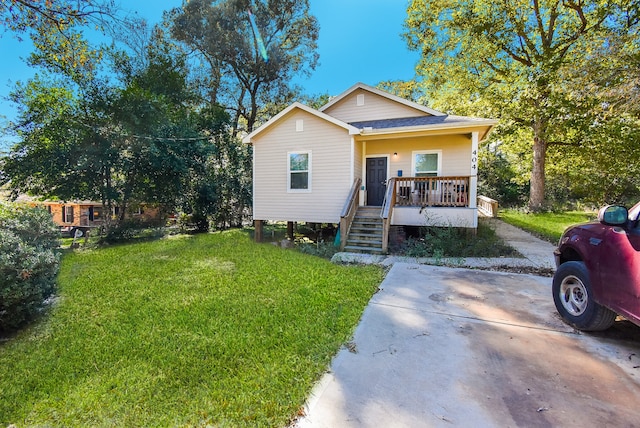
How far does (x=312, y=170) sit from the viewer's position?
960cm

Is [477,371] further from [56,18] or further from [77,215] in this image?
[77,215]

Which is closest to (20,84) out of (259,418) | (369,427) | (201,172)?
(201,172)

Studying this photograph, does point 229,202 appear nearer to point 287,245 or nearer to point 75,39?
point 287,245

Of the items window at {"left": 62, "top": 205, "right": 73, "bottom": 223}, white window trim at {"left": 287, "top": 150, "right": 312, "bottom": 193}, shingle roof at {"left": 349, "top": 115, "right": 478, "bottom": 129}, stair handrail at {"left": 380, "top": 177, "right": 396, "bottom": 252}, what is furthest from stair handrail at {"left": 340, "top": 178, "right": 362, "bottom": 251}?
window at {"left": 62, "top": 205, "right": 73, "bottom": 223}

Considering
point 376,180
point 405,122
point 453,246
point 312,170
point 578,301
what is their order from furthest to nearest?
point 376,180
point 405,122
point 312,170
point 453,246
point 578,301

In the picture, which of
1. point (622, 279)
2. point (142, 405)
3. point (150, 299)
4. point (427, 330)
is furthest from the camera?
point (150, 299)

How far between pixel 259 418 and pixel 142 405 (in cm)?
101

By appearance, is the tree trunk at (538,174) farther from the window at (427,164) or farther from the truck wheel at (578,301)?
the truck wheel at (578,301)

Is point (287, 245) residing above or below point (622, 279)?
below

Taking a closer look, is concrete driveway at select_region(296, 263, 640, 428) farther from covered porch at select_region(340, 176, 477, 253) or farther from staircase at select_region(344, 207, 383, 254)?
covered porch at select_region(340, 176, 477, 253)

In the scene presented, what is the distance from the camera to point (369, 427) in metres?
2.00

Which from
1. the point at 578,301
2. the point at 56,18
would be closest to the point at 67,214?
the point at 56,18

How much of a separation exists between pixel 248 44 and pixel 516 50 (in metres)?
14.5

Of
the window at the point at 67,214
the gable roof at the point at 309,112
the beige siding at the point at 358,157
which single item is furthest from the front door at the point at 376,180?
the window at the point at 67,214
